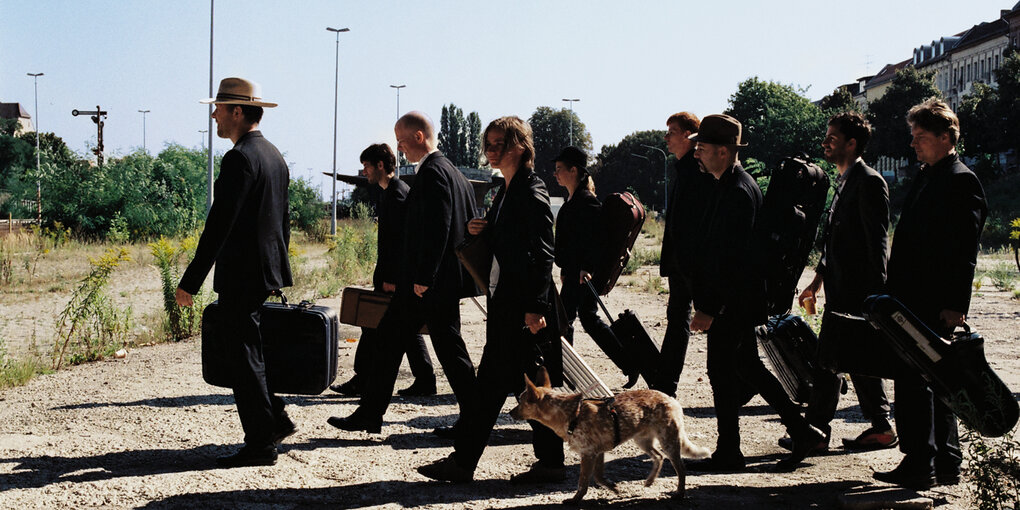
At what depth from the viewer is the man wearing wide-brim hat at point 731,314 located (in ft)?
17.9

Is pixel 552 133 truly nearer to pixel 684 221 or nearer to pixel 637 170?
pixel 637 170

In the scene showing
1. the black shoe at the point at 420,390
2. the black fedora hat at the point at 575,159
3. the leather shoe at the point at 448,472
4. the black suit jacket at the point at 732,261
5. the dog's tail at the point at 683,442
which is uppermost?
the black fedora hat at the point at 575,159

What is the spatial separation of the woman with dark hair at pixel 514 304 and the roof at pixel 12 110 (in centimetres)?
16055

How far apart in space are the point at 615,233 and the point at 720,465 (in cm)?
221

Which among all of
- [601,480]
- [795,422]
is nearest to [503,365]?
[601,480]

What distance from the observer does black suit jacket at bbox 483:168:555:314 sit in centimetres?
504

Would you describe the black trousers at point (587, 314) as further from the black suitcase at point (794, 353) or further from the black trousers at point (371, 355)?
the black suitcase at point (794, 353)

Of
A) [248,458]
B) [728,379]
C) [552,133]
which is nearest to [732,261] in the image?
[728,379]

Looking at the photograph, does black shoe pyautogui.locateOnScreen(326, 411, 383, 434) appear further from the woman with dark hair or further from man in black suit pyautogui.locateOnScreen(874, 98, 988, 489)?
man in black suit pyautogui.locateOnScreen(874, 98, 988, 489)

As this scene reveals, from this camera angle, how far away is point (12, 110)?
149375 millimetres

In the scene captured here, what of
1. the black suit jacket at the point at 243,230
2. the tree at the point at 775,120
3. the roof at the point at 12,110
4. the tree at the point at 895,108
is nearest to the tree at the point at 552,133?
the tree at the point at 775,120

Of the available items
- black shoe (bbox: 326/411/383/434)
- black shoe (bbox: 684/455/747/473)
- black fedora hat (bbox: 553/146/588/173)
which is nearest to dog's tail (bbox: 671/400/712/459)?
black shoe (bbox: 684/455/747/473)

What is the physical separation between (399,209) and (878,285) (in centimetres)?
360

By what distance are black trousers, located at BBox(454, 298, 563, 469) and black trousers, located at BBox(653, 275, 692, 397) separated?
171cm
